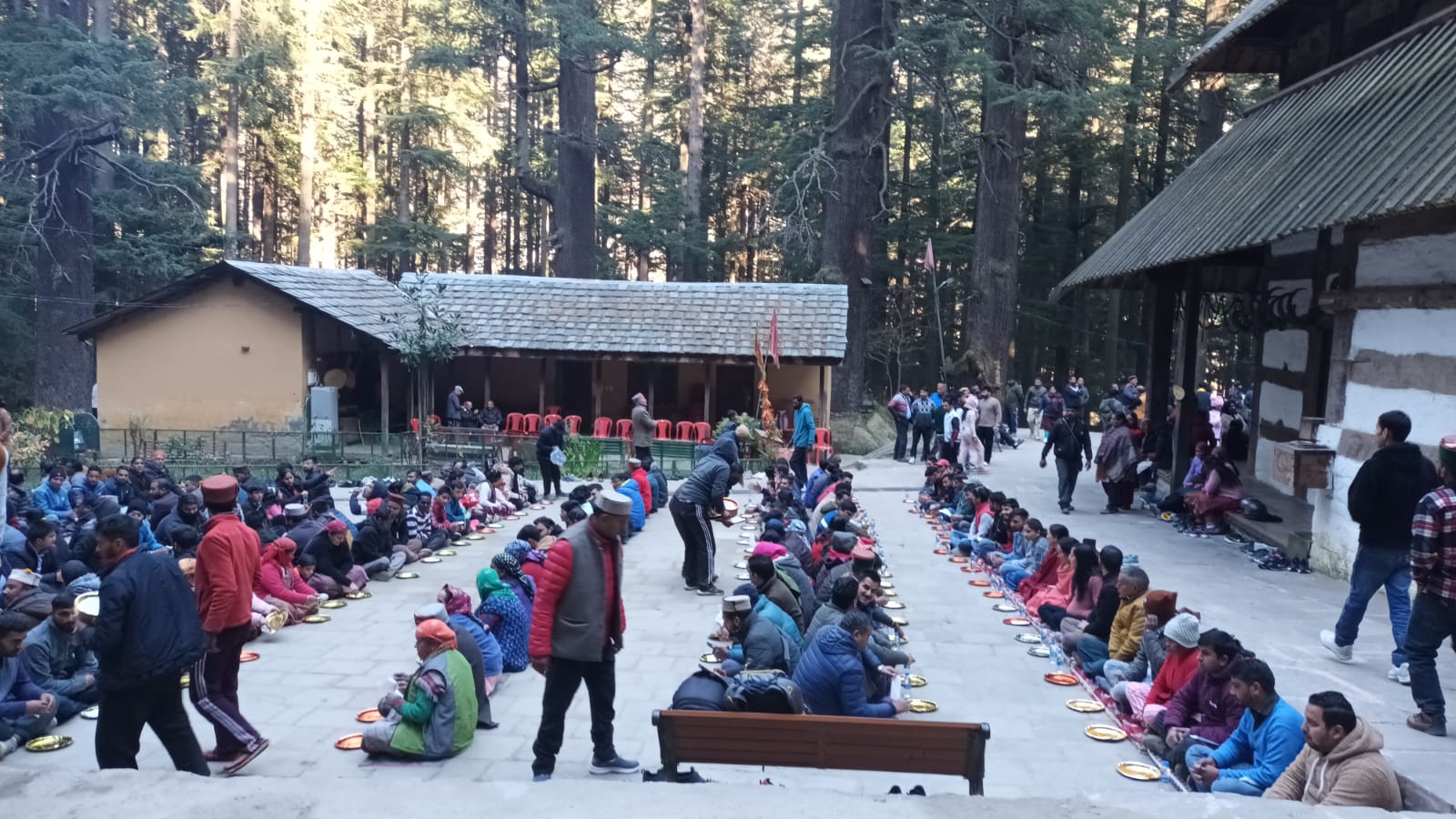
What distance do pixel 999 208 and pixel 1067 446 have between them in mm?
11036

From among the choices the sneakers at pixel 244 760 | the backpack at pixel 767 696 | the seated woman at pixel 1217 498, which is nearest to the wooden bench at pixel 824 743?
the backpack at pixel 767 696

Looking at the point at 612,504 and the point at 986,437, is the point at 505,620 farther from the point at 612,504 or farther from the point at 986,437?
the point at 986,437

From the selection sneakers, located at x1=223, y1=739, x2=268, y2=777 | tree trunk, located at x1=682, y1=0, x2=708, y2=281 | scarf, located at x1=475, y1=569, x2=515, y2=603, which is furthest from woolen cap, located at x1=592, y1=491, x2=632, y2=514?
tree trunk, located at x1=682, y1=0, x2=708, y2=281

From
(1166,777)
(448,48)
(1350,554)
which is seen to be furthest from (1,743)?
(448,48)

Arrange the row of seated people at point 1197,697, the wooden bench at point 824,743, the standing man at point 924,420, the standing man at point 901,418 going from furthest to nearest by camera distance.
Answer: the standing man at point 901,418 < the standing man at point 924,420 < the wooden bench at point 824,743 < the row of seated people at point 1197,697

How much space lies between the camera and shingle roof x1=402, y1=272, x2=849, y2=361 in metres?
21.0

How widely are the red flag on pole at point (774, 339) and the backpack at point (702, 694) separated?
14.7 metres

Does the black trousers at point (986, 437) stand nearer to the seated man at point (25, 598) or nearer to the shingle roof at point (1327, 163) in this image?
the shingle roof at point (1327, 163)

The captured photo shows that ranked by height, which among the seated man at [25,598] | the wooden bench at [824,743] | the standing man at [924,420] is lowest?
the seated man at [25,598]

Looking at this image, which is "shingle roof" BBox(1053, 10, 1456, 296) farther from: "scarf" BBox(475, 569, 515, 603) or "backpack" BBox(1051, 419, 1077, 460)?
"scarf" BBox(475, 569, 515, 603)

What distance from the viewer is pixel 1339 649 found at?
7258 millimetres

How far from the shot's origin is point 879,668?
20.4ft

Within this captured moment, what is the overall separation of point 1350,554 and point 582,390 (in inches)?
677

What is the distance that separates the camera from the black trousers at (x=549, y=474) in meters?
15.5
